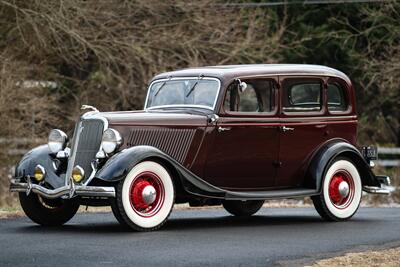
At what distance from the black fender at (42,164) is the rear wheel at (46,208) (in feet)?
0.93

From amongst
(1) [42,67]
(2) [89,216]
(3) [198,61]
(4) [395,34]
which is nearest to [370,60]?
(4) [395,34]

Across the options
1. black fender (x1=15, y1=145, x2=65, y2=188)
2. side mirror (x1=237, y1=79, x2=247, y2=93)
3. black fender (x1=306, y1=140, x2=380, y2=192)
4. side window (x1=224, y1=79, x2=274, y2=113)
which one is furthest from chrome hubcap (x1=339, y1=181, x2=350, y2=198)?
black fender (x1=15, y1=145, x2=65, y2=188)

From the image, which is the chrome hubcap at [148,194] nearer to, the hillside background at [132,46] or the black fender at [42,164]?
the black fender at [42,164]

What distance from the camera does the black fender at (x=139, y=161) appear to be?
34.4ft

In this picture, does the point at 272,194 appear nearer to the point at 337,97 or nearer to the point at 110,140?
the point at 337,97

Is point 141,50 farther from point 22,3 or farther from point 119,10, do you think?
point 22,3

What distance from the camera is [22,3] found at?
856 inches

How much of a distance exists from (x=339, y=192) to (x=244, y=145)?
58.7 inches

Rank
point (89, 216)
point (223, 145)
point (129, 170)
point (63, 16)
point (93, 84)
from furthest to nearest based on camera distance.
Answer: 1. point (93, 84)
2. point (63, 16)
3. point (89, 216)
4. point (223, 145)
5. point (129, 170)

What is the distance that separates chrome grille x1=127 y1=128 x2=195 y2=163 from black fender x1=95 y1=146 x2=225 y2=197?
0.97 feet

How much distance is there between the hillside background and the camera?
71.3 feet

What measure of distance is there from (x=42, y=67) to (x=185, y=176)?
13534 mm

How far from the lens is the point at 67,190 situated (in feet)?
35.2

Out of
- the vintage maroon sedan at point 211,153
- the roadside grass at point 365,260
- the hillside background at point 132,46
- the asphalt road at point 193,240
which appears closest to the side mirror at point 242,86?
the vintage maroon sedan at point 211,153
